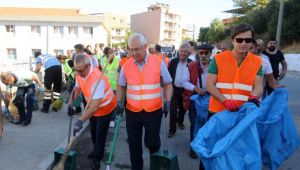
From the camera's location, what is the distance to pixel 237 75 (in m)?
3.57

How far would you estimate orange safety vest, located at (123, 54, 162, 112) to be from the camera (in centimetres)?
421

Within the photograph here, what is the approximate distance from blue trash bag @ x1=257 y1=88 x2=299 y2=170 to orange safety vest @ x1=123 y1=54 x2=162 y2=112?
49.9 inches

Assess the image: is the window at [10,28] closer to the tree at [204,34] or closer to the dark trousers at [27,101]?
the tree at [204,34]

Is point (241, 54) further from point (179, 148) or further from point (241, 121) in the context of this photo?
point (179, 148)

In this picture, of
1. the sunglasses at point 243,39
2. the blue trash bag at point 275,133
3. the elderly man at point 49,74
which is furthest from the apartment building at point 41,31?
the sunglasses at point 243,39

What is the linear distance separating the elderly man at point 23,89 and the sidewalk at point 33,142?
0.79ft

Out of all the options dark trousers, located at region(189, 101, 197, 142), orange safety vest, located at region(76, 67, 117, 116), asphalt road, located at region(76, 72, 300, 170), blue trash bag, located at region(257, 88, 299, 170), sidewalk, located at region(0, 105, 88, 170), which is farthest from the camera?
dark trousers, located at region(189, 101, 197, 142)

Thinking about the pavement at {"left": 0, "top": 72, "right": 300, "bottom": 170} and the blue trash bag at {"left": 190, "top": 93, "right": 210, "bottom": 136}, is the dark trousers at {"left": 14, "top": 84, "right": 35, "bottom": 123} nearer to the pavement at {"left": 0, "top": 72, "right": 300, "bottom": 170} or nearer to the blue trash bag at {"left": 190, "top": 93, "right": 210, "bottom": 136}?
the pavement at {"left": 0, "top": 72, "right": 300, "bottom": 170}

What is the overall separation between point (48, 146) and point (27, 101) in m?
1.59

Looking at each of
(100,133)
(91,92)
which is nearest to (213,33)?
(100,133)

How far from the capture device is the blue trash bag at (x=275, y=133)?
3859 mm

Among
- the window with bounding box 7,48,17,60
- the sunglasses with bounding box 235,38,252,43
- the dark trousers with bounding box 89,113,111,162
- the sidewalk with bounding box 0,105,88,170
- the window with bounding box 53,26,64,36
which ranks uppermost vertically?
the window with bounding box 53,26,64,36

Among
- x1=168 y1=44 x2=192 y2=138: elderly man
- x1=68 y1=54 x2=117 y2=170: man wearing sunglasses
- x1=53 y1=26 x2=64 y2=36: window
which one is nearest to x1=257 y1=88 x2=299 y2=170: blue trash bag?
x1=68 y1=54 x2=117 y2=170: man wearing sunglasses

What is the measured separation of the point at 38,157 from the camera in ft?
17.2
